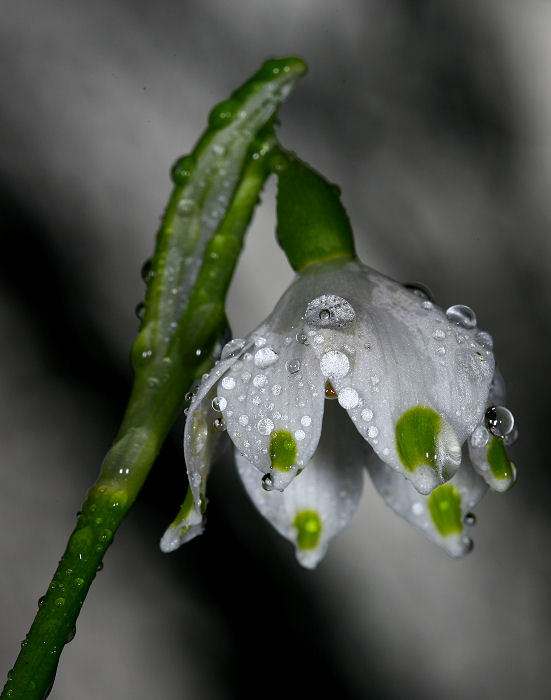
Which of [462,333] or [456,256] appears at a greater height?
[456,256]

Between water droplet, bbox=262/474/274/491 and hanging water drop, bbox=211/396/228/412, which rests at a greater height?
hanging water drop, bbox=211/396/228/412

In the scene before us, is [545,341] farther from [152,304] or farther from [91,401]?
[152,304]

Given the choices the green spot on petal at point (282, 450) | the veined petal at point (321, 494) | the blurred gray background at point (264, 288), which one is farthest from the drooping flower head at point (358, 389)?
the blurred gray background at point (264, 288)

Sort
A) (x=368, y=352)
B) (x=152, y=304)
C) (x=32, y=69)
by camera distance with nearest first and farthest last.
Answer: (x=368, y=352) → (x=152, y=304) → (x=32, y=69)

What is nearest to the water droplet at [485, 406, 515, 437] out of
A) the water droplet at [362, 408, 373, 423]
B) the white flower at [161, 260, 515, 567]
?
the white flower at [161, 260, 515, 567]

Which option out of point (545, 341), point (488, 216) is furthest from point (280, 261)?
point (545, 341)

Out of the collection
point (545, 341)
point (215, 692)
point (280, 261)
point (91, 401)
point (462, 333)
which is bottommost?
point (215, 692)

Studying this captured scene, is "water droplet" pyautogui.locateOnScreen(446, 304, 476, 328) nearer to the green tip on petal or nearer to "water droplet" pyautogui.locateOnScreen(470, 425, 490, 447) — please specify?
"water droplet" pyautogui.locateOnScreen(470, 425, 490, 447)
